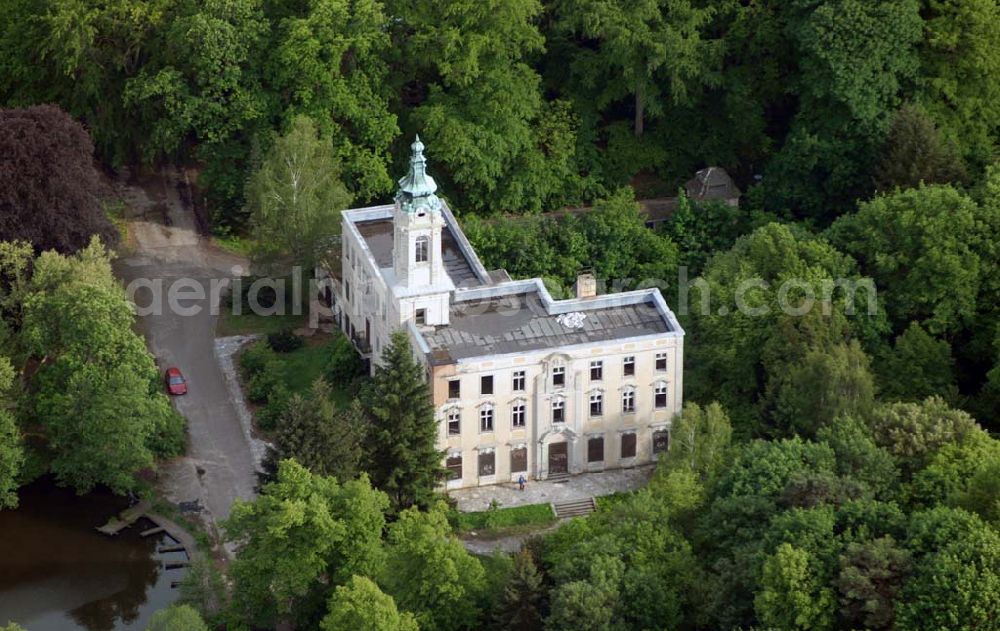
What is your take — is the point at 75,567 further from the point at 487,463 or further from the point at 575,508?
the point at 575,508

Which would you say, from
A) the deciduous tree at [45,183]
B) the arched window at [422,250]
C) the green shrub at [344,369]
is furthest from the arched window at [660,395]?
the deciduous tree at [45,183]

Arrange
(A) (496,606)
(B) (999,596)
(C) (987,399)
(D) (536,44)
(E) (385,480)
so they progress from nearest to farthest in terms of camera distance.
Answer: (B) (999,596)
(A) (496,606)
(E) (385,480)
(C) (987,399)
(D) (536,44)

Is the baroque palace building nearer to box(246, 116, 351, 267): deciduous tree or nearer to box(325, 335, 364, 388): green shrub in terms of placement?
box(325, 335, 364, 388): green shrub

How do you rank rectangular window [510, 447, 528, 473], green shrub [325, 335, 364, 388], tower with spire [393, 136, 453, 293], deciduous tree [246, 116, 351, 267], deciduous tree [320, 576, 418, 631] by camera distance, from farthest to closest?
deciduous tree [246, 116, 351, 267]
green shrub [325, 335, 364, 388]
rectangular window [510, 447, 528, 473]
tower with spire [393, 136, 453, 293]
deciduous tree [320, 576, 418, 631]

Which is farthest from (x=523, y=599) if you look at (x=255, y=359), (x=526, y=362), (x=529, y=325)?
(x=255, y=359)

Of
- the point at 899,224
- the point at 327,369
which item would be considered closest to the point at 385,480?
the point at 327,369

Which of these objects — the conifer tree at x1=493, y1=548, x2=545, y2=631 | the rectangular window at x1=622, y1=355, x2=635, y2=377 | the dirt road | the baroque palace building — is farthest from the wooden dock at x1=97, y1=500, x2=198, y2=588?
the rectangular window at x1=622, y1=355, x2=635, y2=377

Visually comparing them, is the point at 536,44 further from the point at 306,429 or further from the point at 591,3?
the point at 306,429
